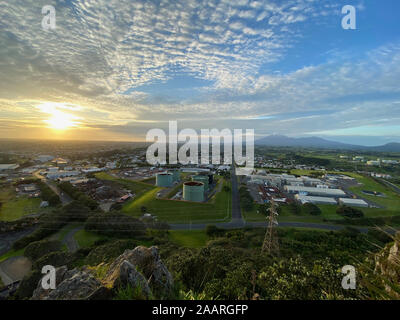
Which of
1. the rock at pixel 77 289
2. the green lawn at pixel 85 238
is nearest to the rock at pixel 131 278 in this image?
the rock at pixel 77 289

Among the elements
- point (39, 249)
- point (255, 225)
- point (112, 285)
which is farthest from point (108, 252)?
point (255, 225)

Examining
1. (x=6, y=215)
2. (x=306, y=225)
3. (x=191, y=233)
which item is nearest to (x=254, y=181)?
(x=306, y=225)

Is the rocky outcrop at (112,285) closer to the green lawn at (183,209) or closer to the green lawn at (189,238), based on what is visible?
the green lawn at (189,238)

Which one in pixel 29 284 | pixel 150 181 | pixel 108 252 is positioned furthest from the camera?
pixel 150 181

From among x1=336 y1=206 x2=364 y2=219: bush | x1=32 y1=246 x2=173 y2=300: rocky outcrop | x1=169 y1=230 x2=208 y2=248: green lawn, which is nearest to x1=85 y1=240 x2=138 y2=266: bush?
x1=169 y1=230 x2=208 y2=248: green lawn

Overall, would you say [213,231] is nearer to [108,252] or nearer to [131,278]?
[108,252]
